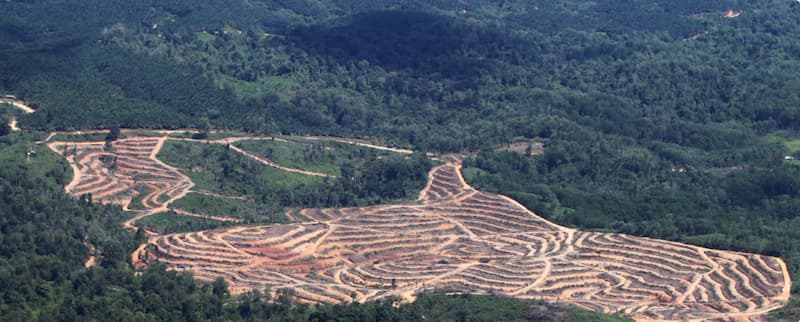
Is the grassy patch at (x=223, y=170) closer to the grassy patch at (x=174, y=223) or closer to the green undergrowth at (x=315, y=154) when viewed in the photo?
the green undergrowth at (x=315, y=154)

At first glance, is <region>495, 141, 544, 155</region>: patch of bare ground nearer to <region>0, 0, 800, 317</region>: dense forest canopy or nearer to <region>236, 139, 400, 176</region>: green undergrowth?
<region>0, 0, 800, 317</region>: dense forest canopy

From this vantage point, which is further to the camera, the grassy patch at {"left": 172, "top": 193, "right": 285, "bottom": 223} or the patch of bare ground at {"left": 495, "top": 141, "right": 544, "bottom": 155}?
the patch of bare ground at {"left": 495, "top": 141, "right": 544, "bottom": 155}

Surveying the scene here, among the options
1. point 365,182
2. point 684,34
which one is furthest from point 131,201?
point 684,34

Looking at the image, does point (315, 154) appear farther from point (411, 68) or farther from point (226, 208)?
point (411, 68)

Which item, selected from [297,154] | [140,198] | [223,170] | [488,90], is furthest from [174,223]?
[488,90]

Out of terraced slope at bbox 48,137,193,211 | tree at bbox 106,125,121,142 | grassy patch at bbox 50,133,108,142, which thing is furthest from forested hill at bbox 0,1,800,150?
terraced slope at bbox 48,137,193,211

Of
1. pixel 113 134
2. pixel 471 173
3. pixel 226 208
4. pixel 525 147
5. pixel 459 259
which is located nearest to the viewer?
Answer: pixel 459 259

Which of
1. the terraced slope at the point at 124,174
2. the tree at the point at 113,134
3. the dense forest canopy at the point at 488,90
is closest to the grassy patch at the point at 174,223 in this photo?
the terraced slope at the point at 124,174
